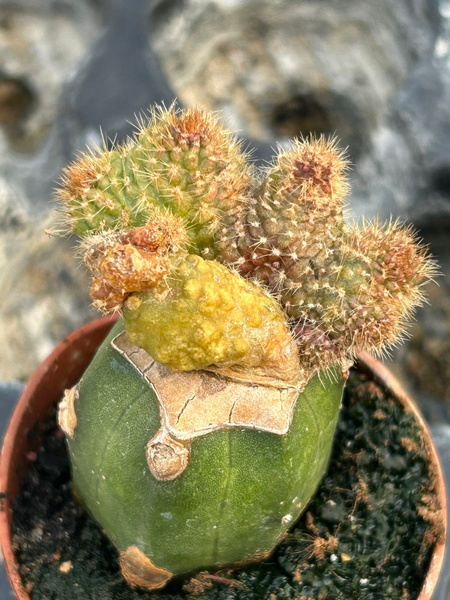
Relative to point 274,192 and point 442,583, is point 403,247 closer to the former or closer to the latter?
point 274,192

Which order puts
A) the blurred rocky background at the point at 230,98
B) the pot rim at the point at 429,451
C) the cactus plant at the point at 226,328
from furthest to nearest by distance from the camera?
the blurred rocky background at the point at 230,98
the pot rim at the point at 429,451
the cactus plant at the point at 226,328

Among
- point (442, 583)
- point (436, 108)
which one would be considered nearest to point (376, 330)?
point (442, 583)

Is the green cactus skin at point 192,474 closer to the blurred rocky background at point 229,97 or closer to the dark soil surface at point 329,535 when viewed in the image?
the dark soil surface at point 329,535

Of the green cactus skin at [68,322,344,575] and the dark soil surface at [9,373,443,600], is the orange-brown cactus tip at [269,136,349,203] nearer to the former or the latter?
the green cactus skin at [68,322,344,575]

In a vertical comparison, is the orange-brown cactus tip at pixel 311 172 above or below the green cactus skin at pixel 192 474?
above

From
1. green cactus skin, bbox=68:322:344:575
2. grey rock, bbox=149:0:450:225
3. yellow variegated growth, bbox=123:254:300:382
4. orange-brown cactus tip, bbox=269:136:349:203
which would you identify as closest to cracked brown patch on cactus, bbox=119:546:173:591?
green cactus skin, bbox=68:322:344:575

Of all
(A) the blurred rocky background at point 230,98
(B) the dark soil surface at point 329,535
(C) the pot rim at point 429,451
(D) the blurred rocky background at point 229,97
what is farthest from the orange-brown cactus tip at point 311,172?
(D) the blurred rocky background at point 229,97

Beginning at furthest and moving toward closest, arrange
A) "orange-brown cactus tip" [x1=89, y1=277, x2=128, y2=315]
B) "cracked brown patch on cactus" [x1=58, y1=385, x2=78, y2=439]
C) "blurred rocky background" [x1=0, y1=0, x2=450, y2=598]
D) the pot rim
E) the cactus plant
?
"blurred rocky background" [x1=0, y1=0, x2=450, y2=598]
the pot rim
"cracked brown patch on cactus" [x1=58, y1=385, x2=78, y2=439]
the cactus plant
"orange-brown cactus tip" [x1=89, y1=277, x2=128, y2=315]
